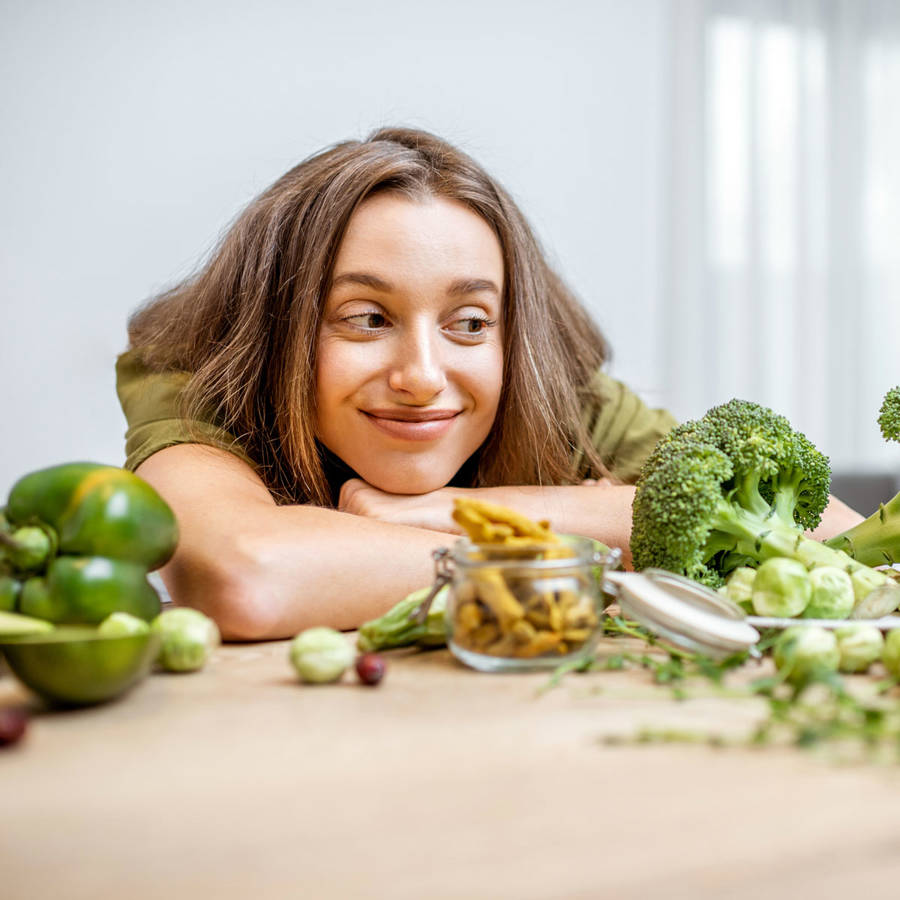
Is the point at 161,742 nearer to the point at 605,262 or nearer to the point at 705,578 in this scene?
the point at 705,578

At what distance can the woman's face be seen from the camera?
145cm

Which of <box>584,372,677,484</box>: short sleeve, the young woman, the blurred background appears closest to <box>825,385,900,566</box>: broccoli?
the young woman

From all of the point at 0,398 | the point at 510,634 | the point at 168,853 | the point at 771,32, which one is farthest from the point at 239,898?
the point at 771,32

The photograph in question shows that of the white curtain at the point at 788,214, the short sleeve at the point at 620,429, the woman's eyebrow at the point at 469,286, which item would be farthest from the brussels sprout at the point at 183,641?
the white curtain at the point at 788,214

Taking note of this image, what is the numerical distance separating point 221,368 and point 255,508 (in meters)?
0.48

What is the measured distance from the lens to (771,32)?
172 inches

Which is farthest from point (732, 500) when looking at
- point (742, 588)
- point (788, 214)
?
point (788, 214)

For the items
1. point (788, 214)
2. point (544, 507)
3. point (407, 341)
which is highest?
point (788, 214)

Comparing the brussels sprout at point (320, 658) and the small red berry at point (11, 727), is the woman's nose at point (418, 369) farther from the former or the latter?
the small red berry at point (11, 727)

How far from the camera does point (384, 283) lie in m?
1.44

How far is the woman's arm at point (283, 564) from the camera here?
1062 millimetres

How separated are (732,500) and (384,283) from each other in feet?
1.93

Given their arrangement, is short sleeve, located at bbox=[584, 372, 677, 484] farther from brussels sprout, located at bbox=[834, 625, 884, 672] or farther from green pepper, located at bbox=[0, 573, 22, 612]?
green pepper, located at bbox=[0, 573, 22, 612]

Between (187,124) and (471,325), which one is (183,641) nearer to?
(471,325)
